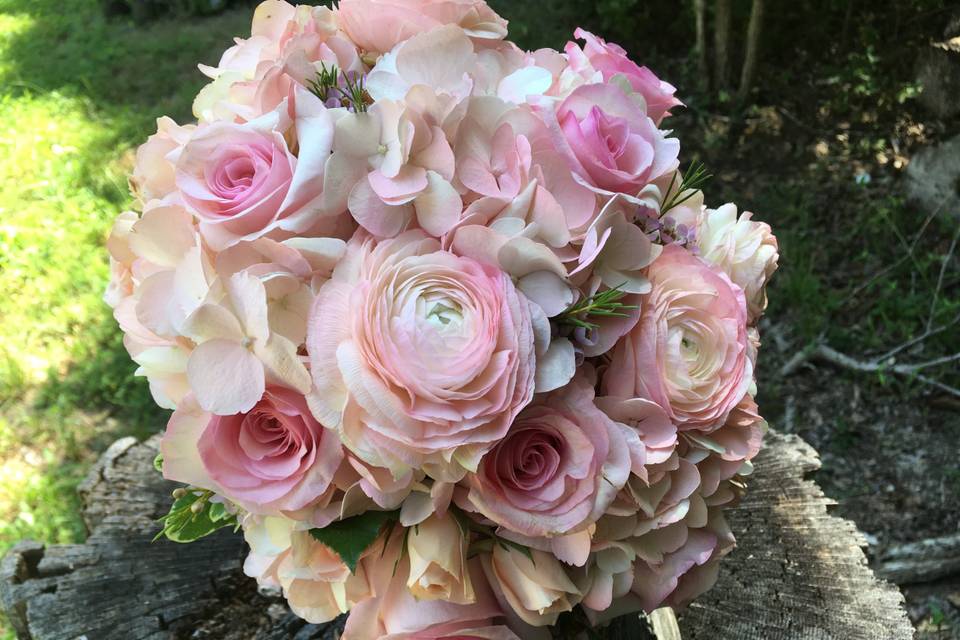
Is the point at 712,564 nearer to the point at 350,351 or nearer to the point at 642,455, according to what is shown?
the point at 642,455

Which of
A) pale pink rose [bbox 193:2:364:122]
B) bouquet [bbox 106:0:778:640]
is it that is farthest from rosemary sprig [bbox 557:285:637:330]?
pale pink rose [bbox 193:2:364:122]

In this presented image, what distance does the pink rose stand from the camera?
0.80 m

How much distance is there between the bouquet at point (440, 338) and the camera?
0.77 m

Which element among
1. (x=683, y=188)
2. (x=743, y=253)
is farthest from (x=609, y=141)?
(x=743, y=253)

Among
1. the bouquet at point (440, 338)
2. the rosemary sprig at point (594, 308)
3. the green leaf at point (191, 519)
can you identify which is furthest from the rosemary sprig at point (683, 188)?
the green leaf at point (191, 519)

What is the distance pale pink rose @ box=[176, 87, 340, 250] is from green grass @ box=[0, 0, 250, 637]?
1.57m

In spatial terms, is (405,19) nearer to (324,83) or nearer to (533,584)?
(324,83)

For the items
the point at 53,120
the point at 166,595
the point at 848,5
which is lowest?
the point at 53,120

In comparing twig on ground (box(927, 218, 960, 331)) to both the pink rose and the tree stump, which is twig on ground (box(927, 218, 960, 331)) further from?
→ the pink rose

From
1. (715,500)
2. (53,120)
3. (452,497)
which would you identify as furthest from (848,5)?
(53,120)

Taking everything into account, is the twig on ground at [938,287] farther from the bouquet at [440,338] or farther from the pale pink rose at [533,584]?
the pale pink rose at [533,584]

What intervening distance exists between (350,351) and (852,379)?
2.09 meters

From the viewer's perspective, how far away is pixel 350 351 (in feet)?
2.43

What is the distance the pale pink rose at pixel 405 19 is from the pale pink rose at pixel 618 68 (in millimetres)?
103
